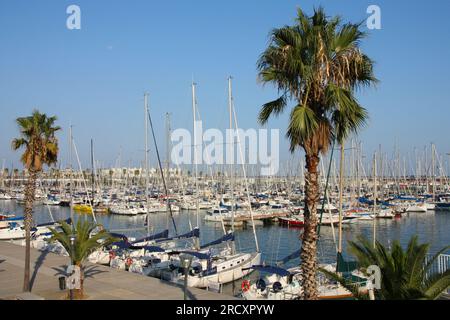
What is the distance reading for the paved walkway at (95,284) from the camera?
670 inches

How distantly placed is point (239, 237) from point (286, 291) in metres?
29.7

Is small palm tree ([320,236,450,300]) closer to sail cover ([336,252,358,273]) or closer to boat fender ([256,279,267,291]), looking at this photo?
sail cover ([336,252,358,273])

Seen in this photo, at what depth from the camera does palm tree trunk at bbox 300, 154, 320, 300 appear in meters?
10.3

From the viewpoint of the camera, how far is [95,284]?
19.2 metres

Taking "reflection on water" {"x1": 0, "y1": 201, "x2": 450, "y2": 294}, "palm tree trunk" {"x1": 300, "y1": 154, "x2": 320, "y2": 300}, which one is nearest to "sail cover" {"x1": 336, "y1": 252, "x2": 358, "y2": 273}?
"reflection on water" {"x1": 0, "y1": 201, "x2": 450, "y2": 294}

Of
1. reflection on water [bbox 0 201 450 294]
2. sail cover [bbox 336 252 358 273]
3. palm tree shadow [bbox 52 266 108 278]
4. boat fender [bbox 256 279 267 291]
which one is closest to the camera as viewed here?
sail cover [bbox 336 252 358 273]

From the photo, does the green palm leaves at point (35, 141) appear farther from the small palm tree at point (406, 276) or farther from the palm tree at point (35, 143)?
the small palm tree at point (406, 276)

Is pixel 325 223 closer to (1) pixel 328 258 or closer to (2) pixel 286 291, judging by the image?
(1) pixel 328 258

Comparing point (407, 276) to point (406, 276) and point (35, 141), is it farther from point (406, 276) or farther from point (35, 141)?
point (35, 141)

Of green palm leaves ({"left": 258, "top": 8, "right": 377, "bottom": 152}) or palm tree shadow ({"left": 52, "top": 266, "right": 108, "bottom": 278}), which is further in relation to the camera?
palm tree shadow ({"left": 52, "top": 266, "right": 108, "bottom": 278})

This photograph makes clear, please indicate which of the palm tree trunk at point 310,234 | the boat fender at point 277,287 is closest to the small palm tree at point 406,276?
the palm tree trunk at point 310,234

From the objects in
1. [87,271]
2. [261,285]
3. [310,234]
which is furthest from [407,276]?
[87,271]
